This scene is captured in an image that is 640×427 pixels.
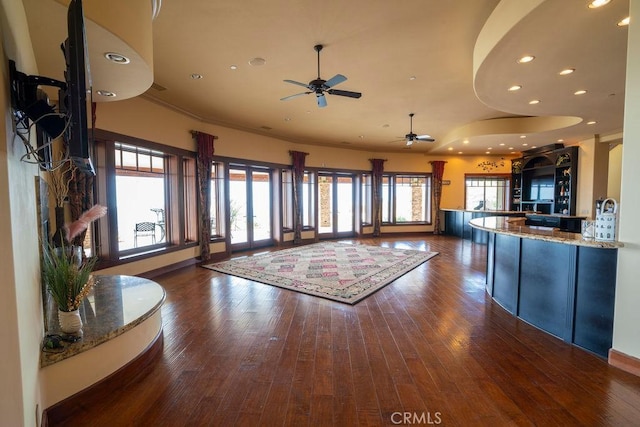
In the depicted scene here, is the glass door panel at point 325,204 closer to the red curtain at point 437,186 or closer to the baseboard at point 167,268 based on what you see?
the red curtain at point 437,186

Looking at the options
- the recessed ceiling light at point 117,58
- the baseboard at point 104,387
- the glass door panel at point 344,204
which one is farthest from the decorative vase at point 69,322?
the glass door panel at point 344,204

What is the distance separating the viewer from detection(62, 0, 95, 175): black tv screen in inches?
53.8

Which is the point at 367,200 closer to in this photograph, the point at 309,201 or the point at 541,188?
the point at 309,201

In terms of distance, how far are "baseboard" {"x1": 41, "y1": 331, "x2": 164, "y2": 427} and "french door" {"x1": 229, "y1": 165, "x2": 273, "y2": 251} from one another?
482 cm

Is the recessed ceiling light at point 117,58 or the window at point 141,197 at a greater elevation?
the recessed ceiling light at point 117,58

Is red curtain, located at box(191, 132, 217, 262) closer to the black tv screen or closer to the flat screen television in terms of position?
the black tv screen

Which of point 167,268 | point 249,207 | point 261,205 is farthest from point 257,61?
point 261,205

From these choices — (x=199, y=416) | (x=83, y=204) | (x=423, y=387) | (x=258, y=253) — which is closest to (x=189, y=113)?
(x=83, y=204)

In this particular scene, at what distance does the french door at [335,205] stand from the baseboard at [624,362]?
767 centimetres

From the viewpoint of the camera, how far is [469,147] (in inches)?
364

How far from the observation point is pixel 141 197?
5328 millimetres

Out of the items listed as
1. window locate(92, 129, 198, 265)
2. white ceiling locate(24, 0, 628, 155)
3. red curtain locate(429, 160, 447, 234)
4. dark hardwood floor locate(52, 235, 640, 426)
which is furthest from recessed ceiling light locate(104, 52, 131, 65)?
red curtain locate(429, 160, 447, 234)

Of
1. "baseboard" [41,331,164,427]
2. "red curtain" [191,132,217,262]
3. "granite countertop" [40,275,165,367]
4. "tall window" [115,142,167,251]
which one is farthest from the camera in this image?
"red curtain" [191,132,217,262]

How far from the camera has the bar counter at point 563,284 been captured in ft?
8.56
